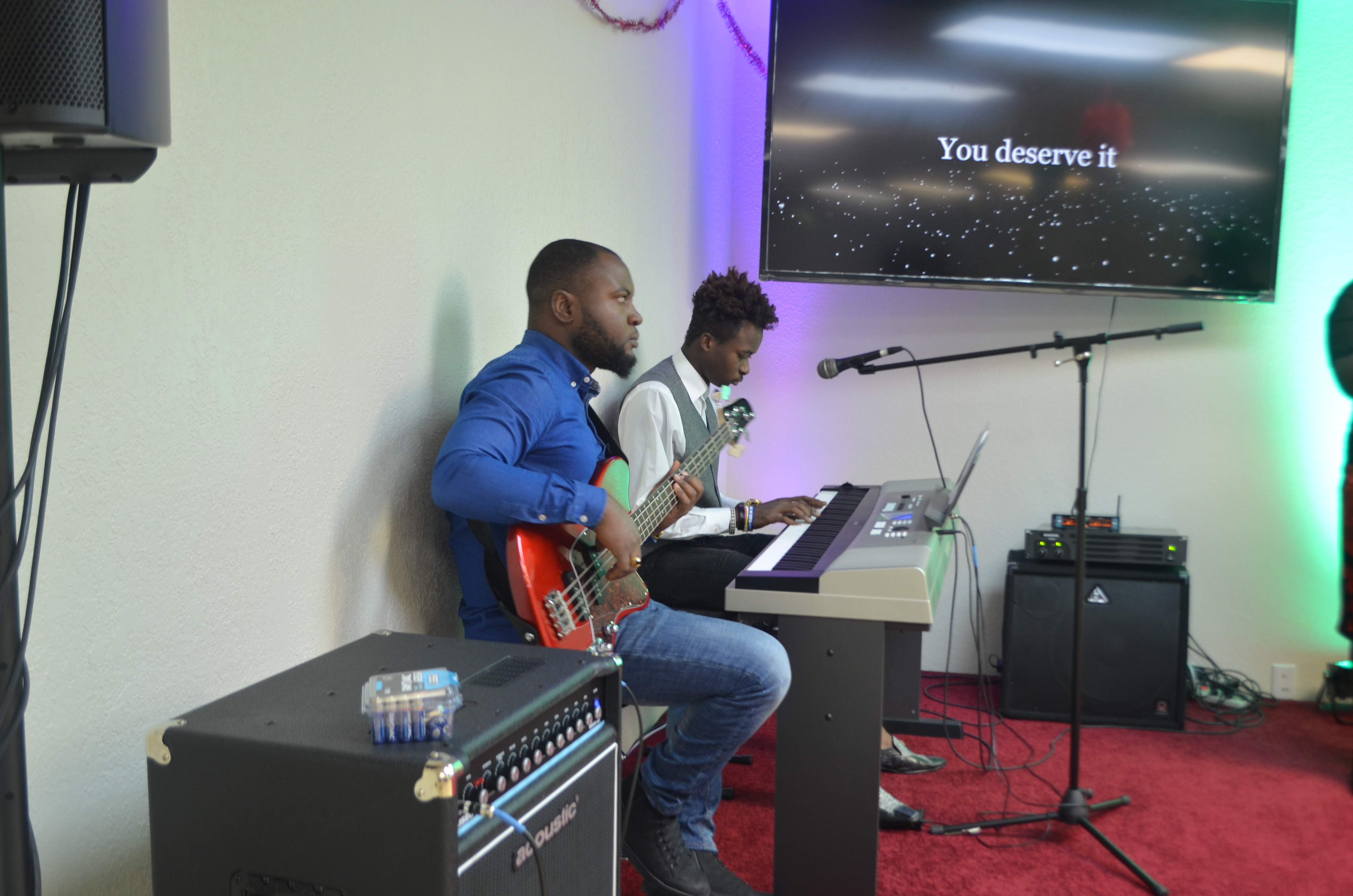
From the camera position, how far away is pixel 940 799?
2.62m

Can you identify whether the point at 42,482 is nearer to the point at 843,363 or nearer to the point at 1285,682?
the point at 843,363

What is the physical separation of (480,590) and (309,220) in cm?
69

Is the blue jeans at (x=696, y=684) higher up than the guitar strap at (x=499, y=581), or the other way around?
the guitar strap at (x=499, y=581)

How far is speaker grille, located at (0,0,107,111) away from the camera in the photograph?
0.79m

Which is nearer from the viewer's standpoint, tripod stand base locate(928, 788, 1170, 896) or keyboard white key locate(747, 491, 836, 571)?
keyboard white key locate(747, 491, 836, 571)

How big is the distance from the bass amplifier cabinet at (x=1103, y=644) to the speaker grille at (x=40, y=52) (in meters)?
2.97

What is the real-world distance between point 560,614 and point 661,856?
2.10 feet

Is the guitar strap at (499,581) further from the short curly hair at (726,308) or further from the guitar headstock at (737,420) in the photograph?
the short curly hair at (726,308)

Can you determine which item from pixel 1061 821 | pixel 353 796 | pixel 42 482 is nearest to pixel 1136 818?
pixel 1061 821

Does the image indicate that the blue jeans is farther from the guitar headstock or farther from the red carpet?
the guitar headstock

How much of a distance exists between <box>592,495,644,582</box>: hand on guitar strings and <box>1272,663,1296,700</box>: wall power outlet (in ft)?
9.42

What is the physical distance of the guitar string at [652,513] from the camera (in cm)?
170

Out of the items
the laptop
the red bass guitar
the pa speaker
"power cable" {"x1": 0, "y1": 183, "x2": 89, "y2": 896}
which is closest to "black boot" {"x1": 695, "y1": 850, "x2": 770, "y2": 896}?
the red bass guitar

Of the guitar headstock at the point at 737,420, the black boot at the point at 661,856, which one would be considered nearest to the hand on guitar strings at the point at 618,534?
the black boot at the point at 661,856
